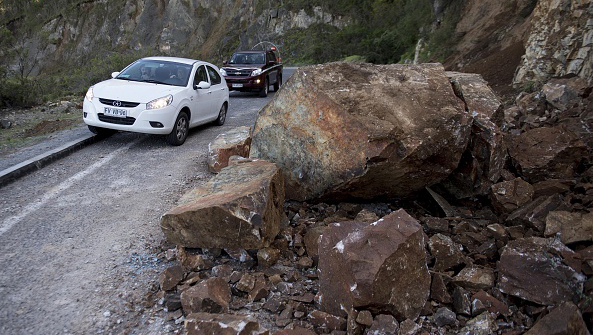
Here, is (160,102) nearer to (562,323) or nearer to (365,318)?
(365,318)

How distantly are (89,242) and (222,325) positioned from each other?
2297 millimetres

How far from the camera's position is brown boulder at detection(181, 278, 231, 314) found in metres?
3.46

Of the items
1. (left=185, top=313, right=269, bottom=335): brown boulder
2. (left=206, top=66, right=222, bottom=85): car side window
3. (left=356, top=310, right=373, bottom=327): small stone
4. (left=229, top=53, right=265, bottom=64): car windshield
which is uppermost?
(left=229, top=53, right=265, bottom=64): car windshield

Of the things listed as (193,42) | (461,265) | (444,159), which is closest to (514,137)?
(444,159)

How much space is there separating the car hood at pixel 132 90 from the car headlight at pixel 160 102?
76 mm

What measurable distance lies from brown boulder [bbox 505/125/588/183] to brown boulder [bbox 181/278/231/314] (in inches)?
160

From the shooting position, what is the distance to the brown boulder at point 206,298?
346cm

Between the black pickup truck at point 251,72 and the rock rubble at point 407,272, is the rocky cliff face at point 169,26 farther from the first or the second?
the rock rubble at point 407,272

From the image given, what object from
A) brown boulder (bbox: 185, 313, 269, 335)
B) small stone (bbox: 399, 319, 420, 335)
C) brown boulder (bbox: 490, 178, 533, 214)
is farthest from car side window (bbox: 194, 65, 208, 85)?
small stone (bbox: 399, 319, 420, 335)

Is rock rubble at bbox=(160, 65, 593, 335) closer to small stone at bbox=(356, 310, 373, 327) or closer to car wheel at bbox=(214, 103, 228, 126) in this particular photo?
small stone at bbox=(356, 310, 373, 327)

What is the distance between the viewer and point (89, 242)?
470 cm

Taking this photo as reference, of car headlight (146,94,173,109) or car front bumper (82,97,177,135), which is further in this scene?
car headlight (146,94,173,109)

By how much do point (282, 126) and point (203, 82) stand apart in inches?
191

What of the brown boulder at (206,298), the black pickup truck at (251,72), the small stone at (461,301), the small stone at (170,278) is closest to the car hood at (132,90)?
the small stone at (170,278)
